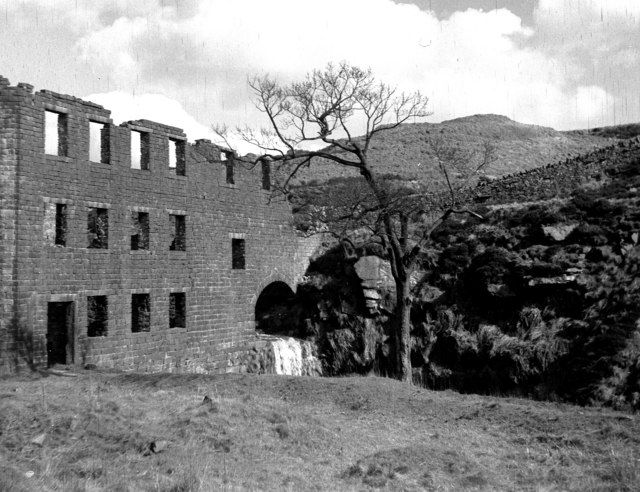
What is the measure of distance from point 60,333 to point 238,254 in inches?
314

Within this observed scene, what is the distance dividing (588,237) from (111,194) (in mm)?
16925

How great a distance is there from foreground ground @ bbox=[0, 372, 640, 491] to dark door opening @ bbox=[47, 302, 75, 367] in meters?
3.85

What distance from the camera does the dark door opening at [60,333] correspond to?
19.7 metres

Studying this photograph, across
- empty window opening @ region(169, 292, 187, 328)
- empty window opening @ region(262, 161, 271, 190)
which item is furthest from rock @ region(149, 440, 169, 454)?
empty window opening @ region(262, 161, 271, 190)

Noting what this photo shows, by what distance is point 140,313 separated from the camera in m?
22.2

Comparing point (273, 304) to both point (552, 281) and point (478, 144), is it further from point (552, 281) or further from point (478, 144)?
point (478, 144)

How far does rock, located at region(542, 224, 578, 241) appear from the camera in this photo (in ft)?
82.5

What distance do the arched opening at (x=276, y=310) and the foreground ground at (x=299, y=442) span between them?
1259 centimetres

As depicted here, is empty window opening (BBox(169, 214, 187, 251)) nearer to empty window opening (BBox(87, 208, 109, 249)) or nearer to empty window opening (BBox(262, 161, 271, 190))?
empty window opening (BBox(87, 208, 109, 249))

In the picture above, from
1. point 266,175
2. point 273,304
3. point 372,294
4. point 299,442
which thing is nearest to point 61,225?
point 266,175

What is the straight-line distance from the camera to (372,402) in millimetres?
15391

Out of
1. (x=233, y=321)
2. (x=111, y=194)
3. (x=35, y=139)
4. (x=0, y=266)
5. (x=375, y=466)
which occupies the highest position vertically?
(x=35, y=139)

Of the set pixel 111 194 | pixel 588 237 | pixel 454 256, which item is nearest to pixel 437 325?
pixel 454 256

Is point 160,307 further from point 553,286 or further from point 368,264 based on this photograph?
point 553,286
